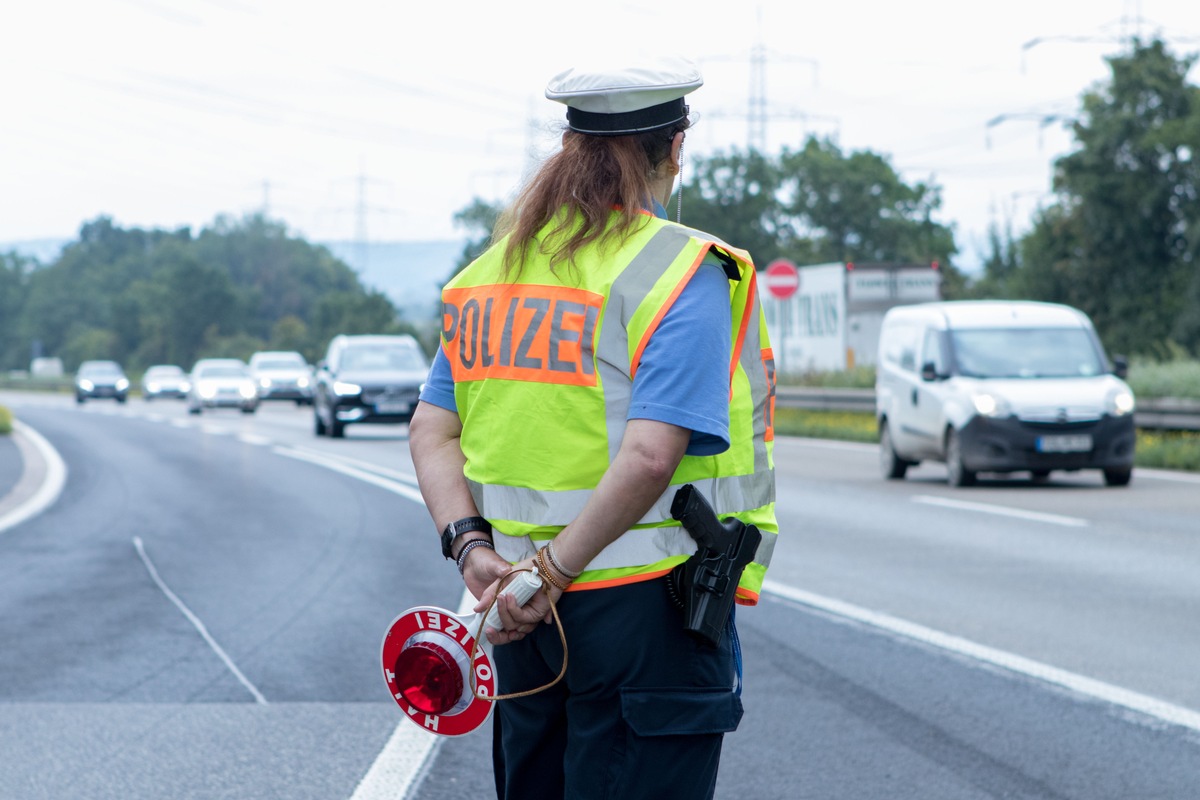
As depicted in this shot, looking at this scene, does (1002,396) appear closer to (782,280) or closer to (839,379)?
(839,379)

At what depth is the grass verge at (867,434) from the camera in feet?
60.4

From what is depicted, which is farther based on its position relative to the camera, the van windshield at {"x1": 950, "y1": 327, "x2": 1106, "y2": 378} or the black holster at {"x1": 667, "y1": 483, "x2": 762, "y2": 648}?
the van windshield at {"x1": 950, "y1": 327, "x2": 1106, "y2": 378}

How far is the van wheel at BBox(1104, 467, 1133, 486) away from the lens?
15870 millimetres

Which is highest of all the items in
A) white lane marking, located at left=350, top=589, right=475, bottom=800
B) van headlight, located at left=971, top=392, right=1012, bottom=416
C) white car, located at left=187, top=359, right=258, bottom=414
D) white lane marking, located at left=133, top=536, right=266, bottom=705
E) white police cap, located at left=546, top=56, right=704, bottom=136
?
white police cap, located at left=546, top=56, right=704, bottom=136

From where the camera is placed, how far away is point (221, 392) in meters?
43.4

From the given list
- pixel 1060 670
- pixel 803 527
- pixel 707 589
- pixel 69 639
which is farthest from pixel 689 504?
pixel 803 527

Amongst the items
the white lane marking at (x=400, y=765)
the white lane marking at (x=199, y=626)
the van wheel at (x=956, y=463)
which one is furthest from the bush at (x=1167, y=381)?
the white lane marking at (x=400, y=765)

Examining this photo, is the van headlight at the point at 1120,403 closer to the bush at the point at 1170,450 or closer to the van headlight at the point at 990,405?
the van headlight at the point at 990,405

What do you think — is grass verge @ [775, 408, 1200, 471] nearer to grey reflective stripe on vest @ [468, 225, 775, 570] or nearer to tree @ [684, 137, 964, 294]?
grey reflective stripe on vest @ [468, 225, 775, 570]

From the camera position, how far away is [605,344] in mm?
2719

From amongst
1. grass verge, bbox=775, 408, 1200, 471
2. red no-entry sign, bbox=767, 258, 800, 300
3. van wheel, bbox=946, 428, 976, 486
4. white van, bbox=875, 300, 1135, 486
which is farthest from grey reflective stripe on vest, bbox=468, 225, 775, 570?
red no-entry sign, bbox=767, 258, 800, 300

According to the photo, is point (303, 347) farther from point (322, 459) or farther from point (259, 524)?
point (259, 524)

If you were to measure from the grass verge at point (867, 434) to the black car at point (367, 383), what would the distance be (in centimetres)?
606

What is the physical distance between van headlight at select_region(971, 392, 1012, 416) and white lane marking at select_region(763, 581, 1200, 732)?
6.80m
